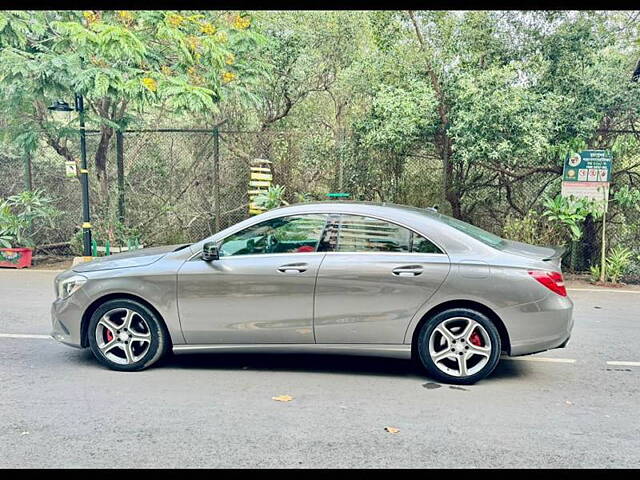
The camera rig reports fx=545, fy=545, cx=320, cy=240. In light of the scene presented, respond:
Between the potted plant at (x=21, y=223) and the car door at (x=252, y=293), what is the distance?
7274 mm

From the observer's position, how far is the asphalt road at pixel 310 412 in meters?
3.32

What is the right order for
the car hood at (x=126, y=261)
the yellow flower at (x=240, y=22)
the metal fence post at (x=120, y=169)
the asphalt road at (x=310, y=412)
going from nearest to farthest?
the asphalt road at (x=310, y=412) < the car hood at (x=126, y=261) < the yellow flower at (x=240, y=22) < the metal fence post at (x=120, y=169)

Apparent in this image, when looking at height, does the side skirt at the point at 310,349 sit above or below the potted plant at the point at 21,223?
below

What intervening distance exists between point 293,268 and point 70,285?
202 centimetres

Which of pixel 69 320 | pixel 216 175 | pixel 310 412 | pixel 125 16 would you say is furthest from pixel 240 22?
pixel 310 412

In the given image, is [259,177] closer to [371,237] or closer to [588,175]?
[588,175]

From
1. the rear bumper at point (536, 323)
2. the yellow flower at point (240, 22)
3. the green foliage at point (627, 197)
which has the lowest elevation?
the rear bumper at point (536, 323)

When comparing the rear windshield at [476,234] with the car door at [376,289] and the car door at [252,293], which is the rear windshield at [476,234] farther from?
the car door at [252,293]

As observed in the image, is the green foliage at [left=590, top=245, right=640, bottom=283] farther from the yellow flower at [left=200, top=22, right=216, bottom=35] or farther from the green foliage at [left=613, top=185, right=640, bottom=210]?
the yellow flower at [left=200, top=22, right=216, bottom=35]

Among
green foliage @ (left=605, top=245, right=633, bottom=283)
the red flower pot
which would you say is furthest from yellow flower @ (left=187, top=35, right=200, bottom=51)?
green foliage @ (left=605, top=245, right=633, bottom=283)

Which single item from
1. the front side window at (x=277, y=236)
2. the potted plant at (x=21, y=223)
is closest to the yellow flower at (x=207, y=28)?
the potted plant at (x=21, y=223)

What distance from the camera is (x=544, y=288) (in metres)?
4.45

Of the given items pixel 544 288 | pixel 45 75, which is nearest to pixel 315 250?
pixel 544 288

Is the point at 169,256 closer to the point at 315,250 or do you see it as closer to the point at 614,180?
the point at 315,250
